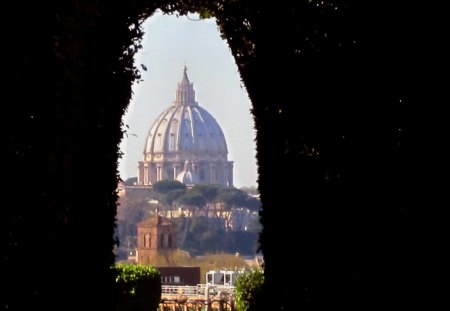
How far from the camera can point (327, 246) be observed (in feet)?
32.8

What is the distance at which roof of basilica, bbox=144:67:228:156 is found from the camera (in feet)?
577

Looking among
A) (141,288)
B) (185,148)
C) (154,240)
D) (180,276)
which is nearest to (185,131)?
(185,148)

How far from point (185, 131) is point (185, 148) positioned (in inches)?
103

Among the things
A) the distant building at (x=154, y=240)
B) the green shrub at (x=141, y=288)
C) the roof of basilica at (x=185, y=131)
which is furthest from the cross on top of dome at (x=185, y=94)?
the green shrub at (x=141, y=288)

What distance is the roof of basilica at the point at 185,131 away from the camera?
577ft

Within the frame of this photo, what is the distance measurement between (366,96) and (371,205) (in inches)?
36.7

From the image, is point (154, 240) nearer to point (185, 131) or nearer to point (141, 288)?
point (141, 288)

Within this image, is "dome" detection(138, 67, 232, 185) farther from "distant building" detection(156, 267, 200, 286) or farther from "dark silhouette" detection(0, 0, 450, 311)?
"dark silhouette" detection(0, 0, 450, 311)

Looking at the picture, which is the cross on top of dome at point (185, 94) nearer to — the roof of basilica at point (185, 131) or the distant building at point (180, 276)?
the roof of basilica at point (185, 131)

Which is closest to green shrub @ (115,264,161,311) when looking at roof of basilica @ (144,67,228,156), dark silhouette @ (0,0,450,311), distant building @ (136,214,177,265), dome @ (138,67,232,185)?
dark silhouette @ (0,0,450,311)

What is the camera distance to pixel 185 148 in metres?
176

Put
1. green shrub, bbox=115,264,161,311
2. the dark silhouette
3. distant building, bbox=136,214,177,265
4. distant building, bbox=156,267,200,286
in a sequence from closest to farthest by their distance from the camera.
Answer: the dark silhouette, green shrub, bbox=115,264,161,311, distant building, bbox=156,267,200,286, distant building, bbox=136,214,177,265

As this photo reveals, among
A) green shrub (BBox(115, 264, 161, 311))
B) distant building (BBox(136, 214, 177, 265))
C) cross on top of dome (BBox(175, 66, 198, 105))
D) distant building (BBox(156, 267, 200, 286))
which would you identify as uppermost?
cross on top of dome (BBox(175, 66, 198, 105))

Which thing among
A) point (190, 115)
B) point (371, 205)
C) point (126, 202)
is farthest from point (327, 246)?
point (190, 115)
